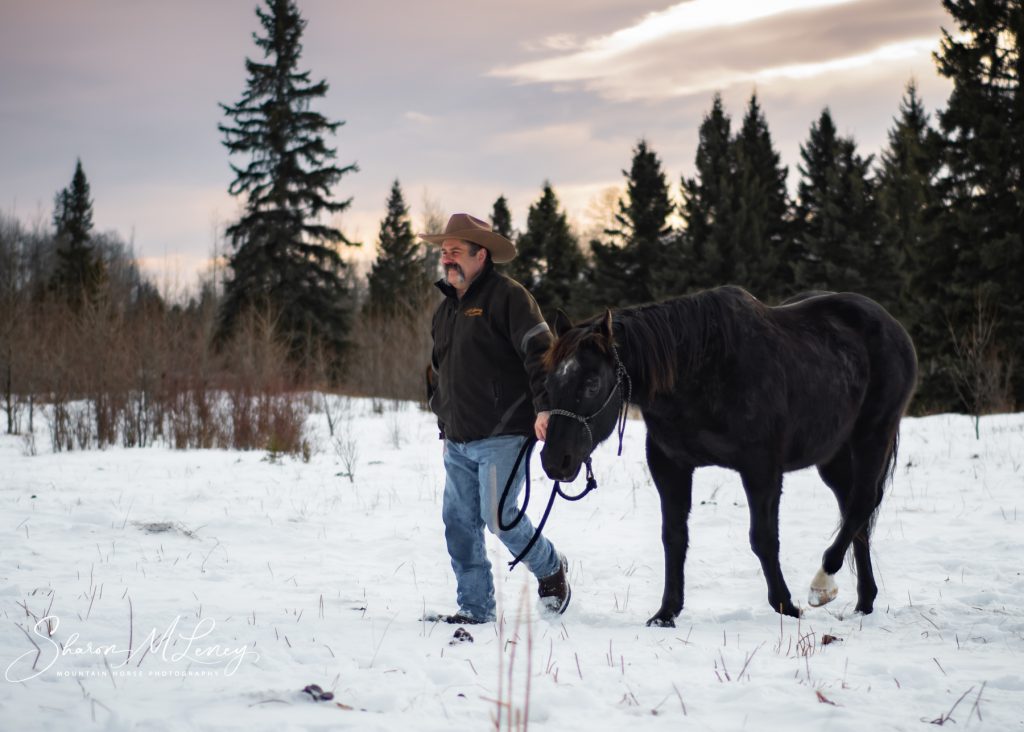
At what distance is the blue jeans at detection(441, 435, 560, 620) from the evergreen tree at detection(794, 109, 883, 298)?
27487 mm

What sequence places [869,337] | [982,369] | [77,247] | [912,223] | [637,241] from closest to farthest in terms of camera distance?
[869,337]
[982,369]
[912,223]
[637,241]
[77,247]

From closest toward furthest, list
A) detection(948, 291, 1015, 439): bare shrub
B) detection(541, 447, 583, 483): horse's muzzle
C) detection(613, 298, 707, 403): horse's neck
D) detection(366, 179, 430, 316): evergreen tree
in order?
detection(541, 447, 583, 483): horse's muzzle, detection(613, 298, 707, 403): horse's neck, detection(948, 291, 1015, 439): bare shrub, detection(366, 179, 430, 316): evergreen tree

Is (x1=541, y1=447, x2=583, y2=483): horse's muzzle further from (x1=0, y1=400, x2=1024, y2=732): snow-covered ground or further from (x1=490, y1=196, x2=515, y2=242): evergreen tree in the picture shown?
(x1=490, y1=196, x2=515, y2=242): evergreen tree

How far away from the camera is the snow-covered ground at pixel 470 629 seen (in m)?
2.78

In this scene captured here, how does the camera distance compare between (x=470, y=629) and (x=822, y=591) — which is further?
(x=822, y=591)

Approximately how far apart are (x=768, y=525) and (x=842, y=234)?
29.1 meters

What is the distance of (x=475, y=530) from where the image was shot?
13.9 feet

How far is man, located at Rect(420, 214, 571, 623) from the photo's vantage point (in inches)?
159

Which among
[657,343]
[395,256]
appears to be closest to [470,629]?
[657,343]

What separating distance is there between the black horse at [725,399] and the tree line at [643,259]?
8.20 m

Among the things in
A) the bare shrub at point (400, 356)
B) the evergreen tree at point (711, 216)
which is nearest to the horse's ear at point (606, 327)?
the bare shrub at point (400, 356)

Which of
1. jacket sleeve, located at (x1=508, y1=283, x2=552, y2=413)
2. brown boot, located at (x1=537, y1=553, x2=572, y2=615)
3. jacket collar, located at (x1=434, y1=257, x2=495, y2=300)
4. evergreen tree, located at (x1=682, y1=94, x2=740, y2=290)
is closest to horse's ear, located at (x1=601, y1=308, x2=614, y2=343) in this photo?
jacket sleeve, located at (x1=508, y1=283, x2=552, y2=413)

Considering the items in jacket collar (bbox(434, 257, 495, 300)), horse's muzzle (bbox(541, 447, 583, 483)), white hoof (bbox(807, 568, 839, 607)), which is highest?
jacket collar (bbox(434, 257, 495, 300))

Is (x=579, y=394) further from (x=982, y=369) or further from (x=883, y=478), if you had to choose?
(x=982, y=369)
